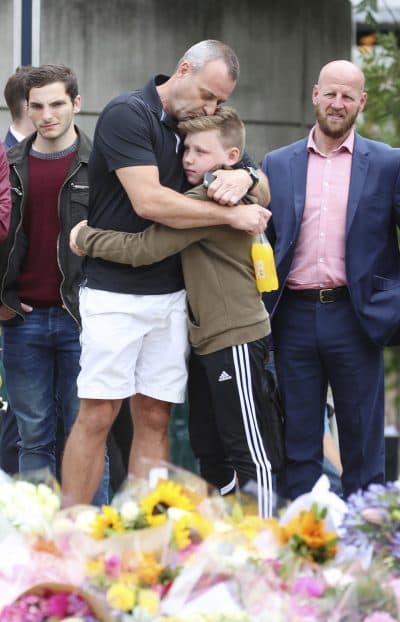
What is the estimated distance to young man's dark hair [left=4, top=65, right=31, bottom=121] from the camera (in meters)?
5.48

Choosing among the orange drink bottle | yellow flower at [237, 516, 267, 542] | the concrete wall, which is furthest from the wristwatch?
the concrete wall

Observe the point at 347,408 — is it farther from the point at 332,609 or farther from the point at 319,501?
the point at 332,609

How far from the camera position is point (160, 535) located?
106 inches

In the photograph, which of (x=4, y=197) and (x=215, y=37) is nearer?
(x=4, y=197)

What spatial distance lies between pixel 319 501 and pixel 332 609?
445 millimetres

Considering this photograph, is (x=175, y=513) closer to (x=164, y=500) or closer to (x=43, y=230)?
(x=164, y=500)

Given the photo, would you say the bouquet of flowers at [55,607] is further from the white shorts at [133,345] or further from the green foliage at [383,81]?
the green foliage at [383,81]

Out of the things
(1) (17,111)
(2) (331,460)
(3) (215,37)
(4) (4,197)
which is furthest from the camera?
(3) (215,37)

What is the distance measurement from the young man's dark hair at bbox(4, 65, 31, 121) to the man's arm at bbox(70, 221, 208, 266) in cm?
116

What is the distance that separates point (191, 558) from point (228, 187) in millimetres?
2097

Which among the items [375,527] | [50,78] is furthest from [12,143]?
[375,527]

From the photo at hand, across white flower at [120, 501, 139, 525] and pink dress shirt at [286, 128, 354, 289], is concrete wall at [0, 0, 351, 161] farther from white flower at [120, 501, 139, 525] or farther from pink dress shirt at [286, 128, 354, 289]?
white flower at [120, 501, 139, 525]

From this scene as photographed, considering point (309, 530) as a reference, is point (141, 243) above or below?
above

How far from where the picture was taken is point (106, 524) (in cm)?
278
